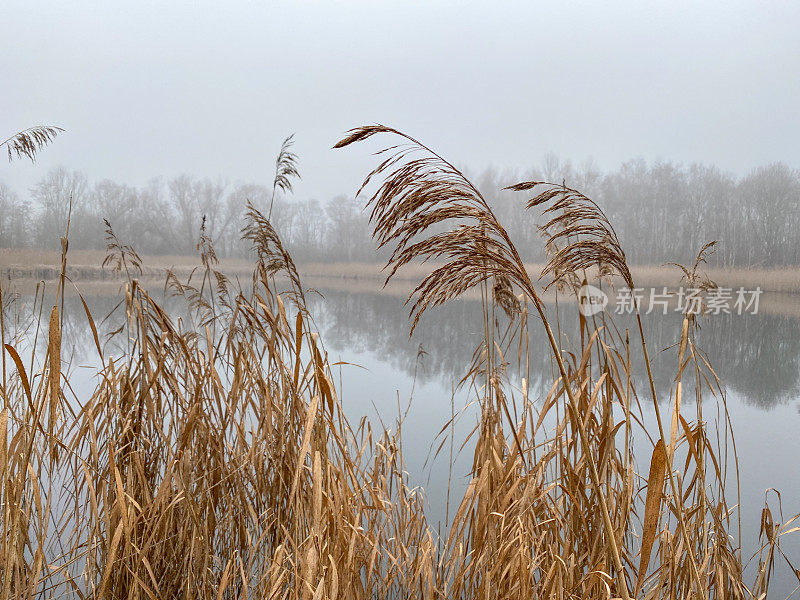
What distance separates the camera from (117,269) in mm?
2012

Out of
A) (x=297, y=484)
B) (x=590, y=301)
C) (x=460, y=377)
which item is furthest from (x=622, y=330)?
(x=297, y=484)

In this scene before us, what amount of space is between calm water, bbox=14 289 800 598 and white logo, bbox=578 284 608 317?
17cm

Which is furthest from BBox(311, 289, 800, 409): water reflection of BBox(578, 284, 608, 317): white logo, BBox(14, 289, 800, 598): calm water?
BBox(578, 284, 608, 317): white logo

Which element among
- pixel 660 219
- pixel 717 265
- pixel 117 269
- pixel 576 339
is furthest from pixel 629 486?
pixel 660 219

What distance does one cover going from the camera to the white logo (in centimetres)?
119

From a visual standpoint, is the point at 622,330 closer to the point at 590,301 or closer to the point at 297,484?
the point at 590,301

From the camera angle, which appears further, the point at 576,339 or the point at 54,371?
the point at 576,339

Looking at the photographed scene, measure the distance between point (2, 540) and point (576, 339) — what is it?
7.27 meters

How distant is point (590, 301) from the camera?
Result: 131cm

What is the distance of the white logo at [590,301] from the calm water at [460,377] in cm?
17

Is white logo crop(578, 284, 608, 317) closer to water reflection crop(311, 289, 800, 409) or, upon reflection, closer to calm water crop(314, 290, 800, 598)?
calm water crop(314, 290, 800, 598)

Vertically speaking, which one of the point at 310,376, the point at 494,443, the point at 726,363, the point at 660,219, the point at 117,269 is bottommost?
the point at 726,363

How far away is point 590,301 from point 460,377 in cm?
332

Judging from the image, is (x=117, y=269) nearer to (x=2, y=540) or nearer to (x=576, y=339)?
(x=2, y=540)
